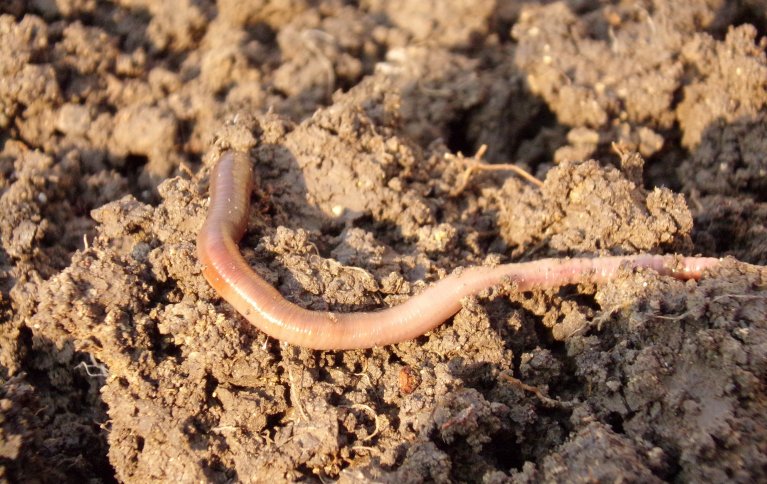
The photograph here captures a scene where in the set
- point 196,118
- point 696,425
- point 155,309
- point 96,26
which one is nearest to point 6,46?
point 96,26

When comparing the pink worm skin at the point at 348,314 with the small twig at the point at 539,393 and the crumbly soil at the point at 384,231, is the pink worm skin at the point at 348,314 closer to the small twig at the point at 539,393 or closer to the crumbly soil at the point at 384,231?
the crumbly soil at the point at 384,231

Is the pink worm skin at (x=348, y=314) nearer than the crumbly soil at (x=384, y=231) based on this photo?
No

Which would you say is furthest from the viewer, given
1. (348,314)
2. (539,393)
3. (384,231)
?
(384,231)

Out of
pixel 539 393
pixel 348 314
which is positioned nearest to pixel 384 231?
pixel 348 314

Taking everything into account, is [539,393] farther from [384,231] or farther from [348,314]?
[384,231]

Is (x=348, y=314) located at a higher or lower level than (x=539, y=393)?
higher

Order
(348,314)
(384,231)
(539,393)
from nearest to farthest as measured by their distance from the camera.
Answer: (539,393) < (348,314) < (384,231)

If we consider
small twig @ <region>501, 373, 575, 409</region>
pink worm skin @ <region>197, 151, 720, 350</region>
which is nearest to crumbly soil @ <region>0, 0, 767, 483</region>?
small twig @ <region>501, 373, 575, 409</region>

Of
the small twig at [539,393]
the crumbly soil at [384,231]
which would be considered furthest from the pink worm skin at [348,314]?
the small twig at [539,393]
